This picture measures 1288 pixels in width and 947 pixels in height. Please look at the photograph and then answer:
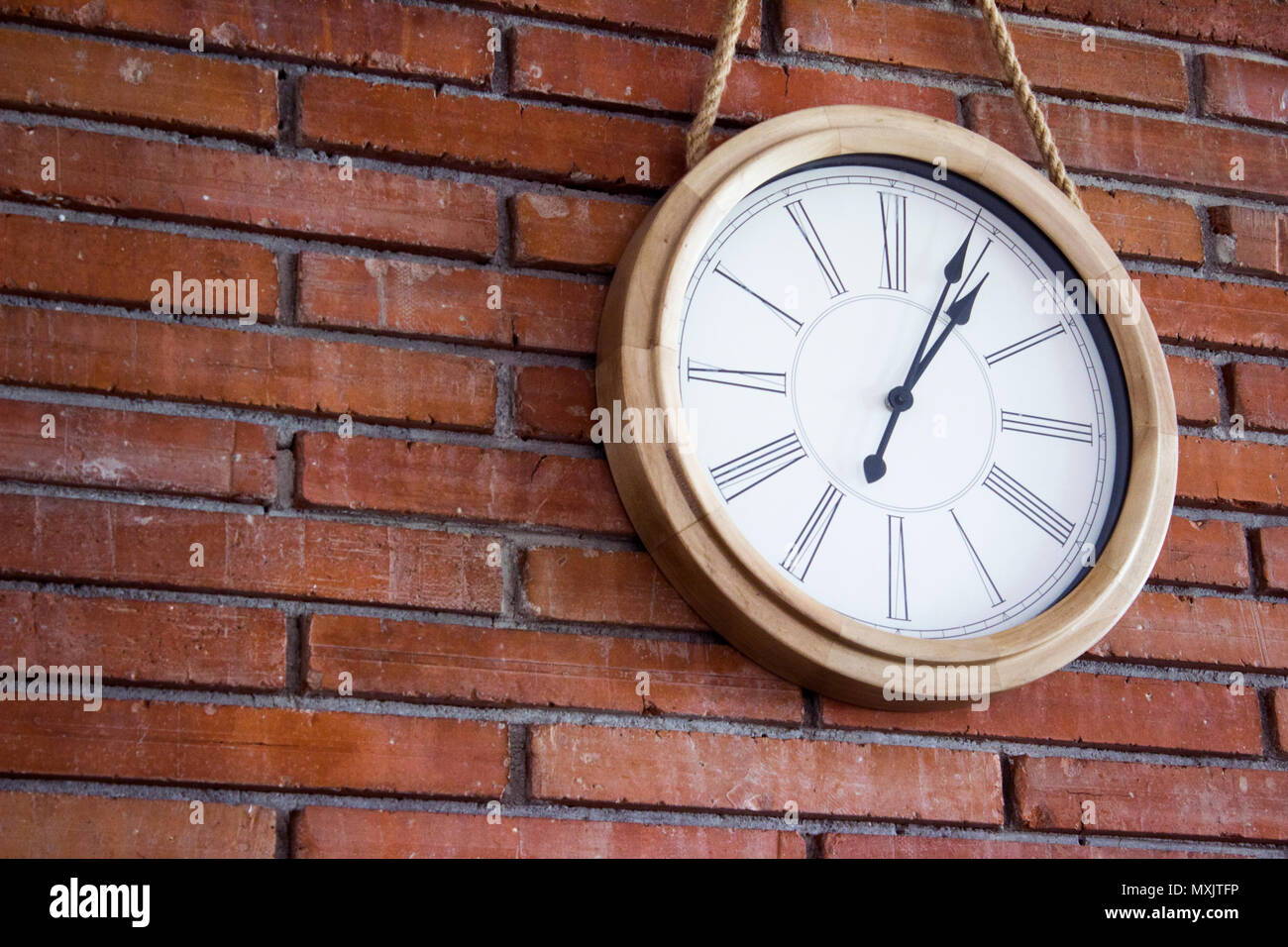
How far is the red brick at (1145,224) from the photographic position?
1.57 meters

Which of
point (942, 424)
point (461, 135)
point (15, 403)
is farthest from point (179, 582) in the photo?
point (942, 424)

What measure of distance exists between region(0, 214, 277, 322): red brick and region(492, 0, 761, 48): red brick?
381mm

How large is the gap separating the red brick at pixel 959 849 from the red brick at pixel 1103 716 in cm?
10

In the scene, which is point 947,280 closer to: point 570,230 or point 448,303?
point 570,230

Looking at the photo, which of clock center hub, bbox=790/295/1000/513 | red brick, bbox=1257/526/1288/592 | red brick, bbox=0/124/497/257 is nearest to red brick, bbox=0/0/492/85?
red brick, bbox=0/124/497/257

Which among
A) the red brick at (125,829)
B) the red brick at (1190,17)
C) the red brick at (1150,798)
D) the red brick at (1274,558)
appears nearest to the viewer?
the red brick at (125,829)

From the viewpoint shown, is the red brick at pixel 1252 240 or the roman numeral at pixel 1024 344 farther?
the red brick at pixel 1252 240

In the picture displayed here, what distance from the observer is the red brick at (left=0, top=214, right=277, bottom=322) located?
1.30m

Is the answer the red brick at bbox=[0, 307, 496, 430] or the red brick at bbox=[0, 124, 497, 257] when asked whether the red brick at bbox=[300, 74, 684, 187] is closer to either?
the red brick at bbox=[0, 124, 497, 257]

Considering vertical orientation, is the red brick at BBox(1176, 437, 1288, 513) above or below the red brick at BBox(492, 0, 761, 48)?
below

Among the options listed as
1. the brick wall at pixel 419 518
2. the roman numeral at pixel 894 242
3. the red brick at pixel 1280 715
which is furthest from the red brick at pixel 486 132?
the red brick at pixel 1280 715

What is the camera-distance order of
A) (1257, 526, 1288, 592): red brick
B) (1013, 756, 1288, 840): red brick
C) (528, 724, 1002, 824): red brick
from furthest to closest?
(1257, 526, 1288, 592): red brick, (1013, 756, 1288, 840): red brick, (528, 724, 1002, 824): red brick

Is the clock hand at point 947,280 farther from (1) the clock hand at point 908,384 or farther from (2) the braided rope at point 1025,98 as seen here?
(2) the braided rope at point 1025,98
